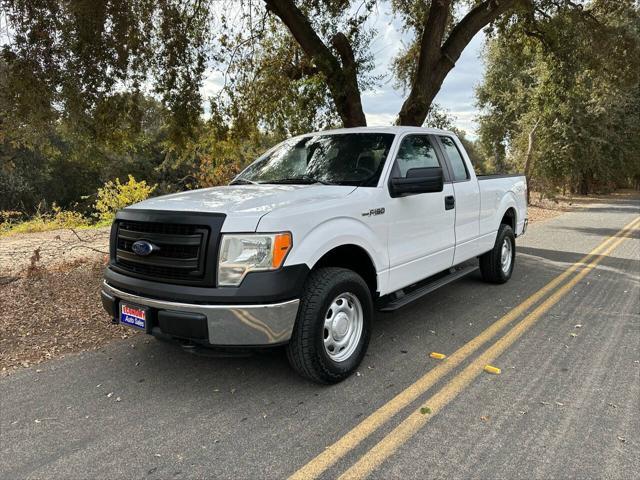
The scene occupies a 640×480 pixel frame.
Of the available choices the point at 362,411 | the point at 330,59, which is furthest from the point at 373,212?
the point at 330,59

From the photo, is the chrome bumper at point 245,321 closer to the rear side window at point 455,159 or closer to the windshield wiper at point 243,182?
the windshield wiper at point 243,182

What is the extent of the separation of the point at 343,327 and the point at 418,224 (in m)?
1.40

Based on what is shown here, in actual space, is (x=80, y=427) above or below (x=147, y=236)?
below

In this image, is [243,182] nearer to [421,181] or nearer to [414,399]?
[421,181]

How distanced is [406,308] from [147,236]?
3297 millimetres

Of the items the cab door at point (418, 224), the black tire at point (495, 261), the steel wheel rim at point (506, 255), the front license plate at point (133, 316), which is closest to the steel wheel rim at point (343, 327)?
the cab door at point (418, 224)

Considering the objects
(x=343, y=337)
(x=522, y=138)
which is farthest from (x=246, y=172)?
(x=522, y=138)

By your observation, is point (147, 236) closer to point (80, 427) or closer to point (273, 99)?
point (80, 427)

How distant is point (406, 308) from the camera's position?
5.77 m

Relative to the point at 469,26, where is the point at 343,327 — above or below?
below

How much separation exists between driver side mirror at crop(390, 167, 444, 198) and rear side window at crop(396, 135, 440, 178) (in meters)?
0.34

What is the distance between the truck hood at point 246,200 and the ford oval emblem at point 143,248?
28cm

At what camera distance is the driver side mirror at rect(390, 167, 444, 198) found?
13.7ft

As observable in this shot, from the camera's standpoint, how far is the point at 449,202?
17.1 feet
